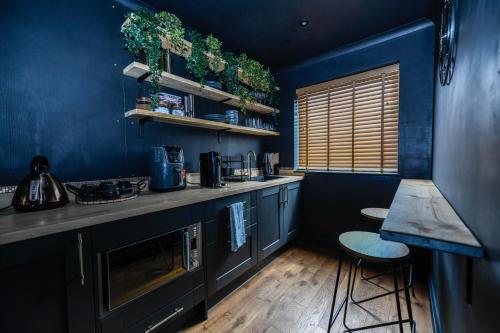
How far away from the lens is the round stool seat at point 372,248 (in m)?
1.16

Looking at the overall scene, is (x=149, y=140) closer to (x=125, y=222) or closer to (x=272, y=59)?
(x=125, y=222)

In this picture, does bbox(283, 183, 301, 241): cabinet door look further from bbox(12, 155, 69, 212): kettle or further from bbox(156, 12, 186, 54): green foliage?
bbox(12, 155, 69, 212): kettle

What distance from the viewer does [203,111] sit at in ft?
7.94

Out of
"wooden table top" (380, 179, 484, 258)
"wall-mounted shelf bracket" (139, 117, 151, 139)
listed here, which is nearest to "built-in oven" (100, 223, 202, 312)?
"wall-mounted shelf bracket" (139, 117, 151, 139)

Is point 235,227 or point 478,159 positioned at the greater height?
point 478,159

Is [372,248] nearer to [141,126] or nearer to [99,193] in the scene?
[99,193]

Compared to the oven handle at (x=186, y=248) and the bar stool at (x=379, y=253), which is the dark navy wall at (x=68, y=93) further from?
the bar stool at (x=379, y=253)

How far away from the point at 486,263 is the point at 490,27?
0.73m

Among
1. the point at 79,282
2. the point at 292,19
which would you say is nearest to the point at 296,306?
the point at 79,282

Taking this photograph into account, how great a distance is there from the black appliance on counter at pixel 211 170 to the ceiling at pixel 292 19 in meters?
1.32

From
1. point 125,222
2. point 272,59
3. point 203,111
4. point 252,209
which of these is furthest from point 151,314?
point 272,59

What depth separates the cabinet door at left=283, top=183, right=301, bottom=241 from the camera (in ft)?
8.36

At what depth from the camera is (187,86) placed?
78.6 inches

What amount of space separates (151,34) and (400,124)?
2533 mm
